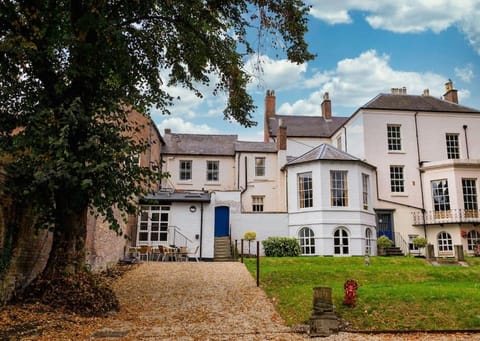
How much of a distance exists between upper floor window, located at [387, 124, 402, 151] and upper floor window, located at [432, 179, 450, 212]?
10.9 feet

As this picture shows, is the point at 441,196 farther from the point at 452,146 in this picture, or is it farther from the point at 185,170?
the point at 185,170

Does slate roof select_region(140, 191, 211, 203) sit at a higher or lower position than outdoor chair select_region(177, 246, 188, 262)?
higher

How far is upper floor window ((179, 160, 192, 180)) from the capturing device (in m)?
33.4

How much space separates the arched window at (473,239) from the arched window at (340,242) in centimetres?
766

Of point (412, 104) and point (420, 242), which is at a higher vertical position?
point (412, 104)

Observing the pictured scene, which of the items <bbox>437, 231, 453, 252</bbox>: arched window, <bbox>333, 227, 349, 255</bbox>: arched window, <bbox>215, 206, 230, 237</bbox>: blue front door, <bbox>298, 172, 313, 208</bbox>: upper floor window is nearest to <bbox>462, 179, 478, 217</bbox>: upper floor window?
<bbox>437, 231, 453, 252</bbox>: arched window

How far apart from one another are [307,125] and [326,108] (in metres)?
3.37

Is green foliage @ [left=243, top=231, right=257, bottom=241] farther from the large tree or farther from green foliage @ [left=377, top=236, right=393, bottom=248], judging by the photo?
the large tree

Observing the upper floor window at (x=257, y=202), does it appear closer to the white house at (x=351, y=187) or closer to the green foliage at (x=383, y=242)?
the white house at (x=351, y=187)

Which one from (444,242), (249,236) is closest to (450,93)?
(444,242)

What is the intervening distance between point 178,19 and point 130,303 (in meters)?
8.08

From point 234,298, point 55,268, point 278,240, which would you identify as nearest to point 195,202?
A: point 278,240

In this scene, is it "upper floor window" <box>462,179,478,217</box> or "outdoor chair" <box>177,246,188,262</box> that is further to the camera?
"upper floor window" <box>462,179,478,217</box>

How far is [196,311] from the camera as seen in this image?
10.5 m
